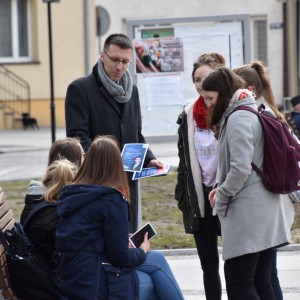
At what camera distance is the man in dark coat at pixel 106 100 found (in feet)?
22.2

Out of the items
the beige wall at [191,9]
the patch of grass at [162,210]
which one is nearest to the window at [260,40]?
the beige wall at [191,9]

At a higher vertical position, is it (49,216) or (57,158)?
(57,158)

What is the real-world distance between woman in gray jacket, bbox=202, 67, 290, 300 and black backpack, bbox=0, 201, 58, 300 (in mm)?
987

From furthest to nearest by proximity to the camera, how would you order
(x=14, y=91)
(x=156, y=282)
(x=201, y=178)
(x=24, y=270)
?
(x=14, y=91), (x=201, y=178), (x=156, y=282), (x=24, y=270)

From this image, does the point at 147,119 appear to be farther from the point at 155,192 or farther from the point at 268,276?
the point at 268,276

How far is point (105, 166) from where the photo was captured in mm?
5473

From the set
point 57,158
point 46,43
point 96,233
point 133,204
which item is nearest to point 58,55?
point 46,43

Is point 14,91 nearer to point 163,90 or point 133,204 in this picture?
point 163,90

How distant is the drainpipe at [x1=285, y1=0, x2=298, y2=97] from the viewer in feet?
118

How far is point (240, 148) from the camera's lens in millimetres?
5570

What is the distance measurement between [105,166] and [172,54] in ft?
17.1

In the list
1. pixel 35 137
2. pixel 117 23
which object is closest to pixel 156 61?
pixel 35 137

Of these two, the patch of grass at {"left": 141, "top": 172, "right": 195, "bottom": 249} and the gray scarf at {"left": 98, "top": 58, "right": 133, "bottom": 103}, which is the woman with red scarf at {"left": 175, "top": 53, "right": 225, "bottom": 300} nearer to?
the gray scarf at {"left": 98, "top": 58, "right": 133, "bottom": 103}

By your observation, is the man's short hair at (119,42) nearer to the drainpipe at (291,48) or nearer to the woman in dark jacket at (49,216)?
the woman in dark jacket at (49,216)
